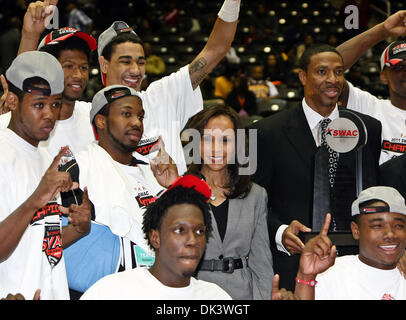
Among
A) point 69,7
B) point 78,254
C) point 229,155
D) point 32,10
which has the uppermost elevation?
point 69,7

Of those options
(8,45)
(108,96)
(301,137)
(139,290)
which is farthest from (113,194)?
(8,45)

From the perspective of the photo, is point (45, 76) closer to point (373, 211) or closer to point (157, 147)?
point (157, 147)

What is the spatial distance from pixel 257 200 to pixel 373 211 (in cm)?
67

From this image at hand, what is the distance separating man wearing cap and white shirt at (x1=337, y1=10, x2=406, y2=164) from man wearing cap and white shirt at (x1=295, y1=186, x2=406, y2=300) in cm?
120

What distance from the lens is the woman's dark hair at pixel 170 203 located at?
336 centimetres

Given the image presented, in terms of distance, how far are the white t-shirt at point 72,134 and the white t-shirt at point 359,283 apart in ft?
5.79

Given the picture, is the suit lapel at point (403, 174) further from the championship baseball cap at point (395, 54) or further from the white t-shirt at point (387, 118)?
the championship baseball cap at point (395, 54)

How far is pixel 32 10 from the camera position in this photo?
14.4 ft

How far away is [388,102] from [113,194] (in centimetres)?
256

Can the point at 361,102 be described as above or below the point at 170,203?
above

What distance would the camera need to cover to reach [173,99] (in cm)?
472

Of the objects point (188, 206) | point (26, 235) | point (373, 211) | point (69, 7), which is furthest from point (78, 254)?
point (69, 7)

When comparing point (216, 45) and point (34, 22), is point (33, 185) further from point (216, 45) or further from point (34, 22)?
point (216, 45)
